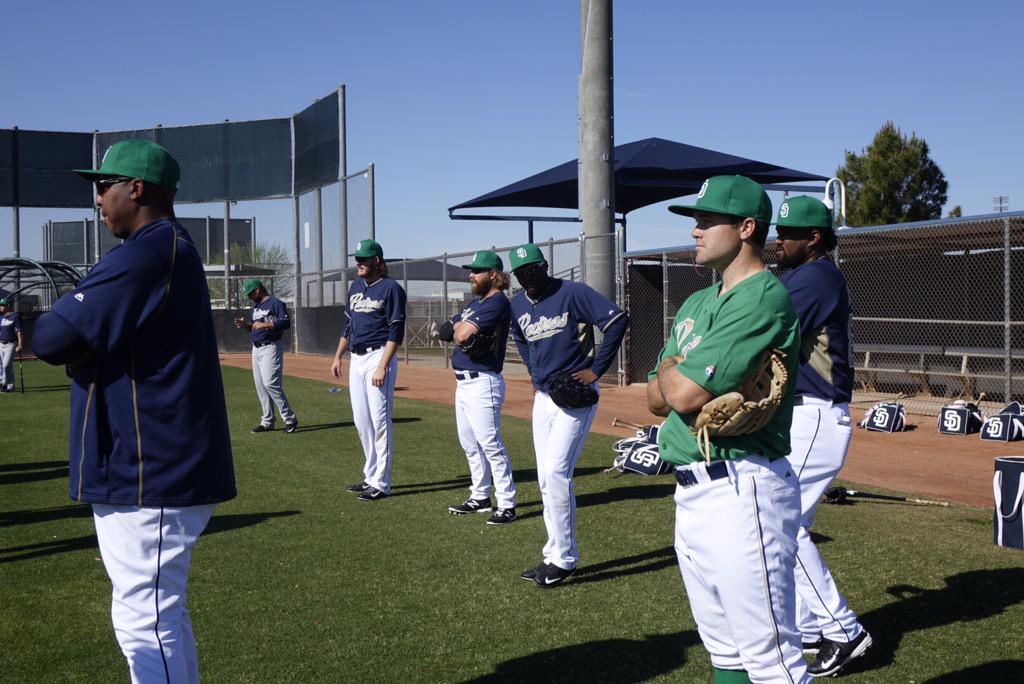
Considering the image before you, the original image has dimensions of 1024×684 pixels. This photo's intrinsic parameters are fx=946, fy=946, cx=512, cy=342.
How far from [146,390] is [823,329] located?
9.44 ft

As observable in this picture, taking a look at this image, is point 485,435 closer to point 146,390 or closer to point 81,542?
point 81,542

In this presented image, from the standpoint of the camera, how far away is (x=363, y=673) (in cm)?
426

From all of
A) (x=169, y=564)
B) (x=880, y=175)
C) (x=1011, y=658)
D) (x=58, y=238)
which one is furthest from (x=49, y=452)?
(x=58, y=238)

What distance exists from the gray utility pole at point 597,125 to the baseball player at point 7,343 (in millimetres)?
11985

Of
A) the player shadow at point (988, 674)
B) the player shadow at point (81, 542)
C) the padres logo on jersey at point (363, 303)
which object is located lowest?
the player shadow at point (81, 542)

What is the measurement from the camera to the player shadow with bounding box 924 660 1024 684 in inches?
160

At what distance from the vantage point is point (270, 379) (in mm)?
12469

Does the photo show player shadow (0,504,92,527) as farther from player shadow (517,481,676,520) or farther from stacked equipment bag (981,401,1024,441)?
stacked equipment bag (981,401,1024,441)

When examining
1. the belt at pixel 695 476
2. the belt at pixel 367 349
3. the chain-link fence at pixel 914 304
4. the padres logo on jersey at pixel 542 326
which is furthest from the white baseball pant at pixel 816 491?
the chain-link fence at pixel 914 304

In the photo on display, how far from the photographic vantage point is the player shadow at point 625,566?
19.1 feet

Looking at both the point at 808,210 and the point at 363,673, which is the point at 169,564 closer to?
the point at 363,673

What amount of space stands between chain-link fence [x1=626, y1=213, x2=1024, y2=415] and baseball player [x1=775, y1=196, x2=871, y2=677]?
10.6 metres

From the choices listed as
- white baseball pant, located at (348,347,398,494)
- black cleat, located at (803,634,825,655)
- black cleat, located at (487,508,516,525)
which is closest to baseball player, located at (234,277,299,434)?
white baseball pant, located at (348,347,398,494)

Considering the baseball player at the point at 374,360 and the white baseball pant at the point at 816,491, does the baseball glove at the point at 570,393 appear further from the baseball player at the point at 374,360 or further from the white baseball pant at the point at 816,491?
the baseball player at the point at 374,360
